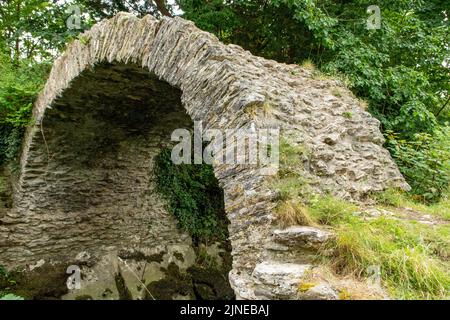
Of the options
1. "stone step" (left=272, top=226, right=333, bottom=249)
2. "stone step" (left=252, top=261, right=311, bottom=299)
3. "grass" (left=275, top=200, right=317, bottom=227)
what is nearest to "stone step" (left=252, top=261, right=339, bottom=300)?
"stone step" (left=252, top=261, right=311, bottom=299)

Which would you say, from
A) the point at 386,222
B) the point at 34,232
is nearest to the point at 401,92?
the point at 386,222

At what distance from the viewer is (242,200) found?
2725 millimetres

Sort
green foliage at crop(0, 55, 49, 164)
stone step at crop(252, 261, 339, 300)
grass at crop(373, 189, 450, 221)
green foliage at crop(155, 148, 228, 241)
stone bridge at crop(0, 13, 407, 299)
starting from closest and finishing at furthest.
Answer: stone step at crop(252, 261, 339, 300), stone bridge at crop(0, 13, 407, 299), grass at crop(373, 189, 450, 221), green foliage at crop(0, 55, 49, 164), green foliage at crop(155, 148, 228, 241)

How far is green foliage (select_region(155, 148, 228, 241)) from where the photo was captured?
25.5 feet

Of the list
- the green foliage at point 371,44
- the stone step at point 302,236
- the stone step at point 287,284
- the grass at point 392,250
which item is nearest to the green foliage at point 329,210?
the grass at point 392,250

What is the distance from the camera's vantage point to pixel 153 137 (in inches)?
273

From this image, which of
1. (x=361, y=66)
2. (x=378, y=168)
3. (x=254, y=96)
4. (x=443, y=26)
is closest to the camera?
(x=254, y=96)

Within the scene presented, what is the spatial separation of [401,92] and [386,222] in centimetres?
458

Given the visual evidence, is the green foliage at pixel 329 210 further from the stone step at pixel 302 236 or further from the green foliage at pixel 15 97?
the green foliage at pixel 15 97

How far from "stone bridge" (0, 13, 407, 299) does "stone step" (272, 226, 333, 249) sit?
3.4 inches

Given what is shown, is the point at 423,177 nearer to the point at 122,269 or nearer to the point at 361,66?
the point at 361,66

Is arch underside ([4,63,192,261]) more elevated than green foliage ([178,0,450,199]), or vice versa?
green foliage ([178,0,450,199])

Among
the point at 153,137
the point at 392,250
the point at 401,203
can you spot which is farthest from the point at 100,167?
the point at 392,250

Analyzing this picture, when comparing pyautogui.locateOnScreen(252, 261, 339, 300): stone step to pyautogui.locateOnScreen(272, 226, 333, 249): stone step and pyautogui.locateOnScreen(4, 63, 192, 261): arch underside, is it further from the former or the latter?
pyautogui.locateOnScreen(4, 63, 192, 261): arch underside
